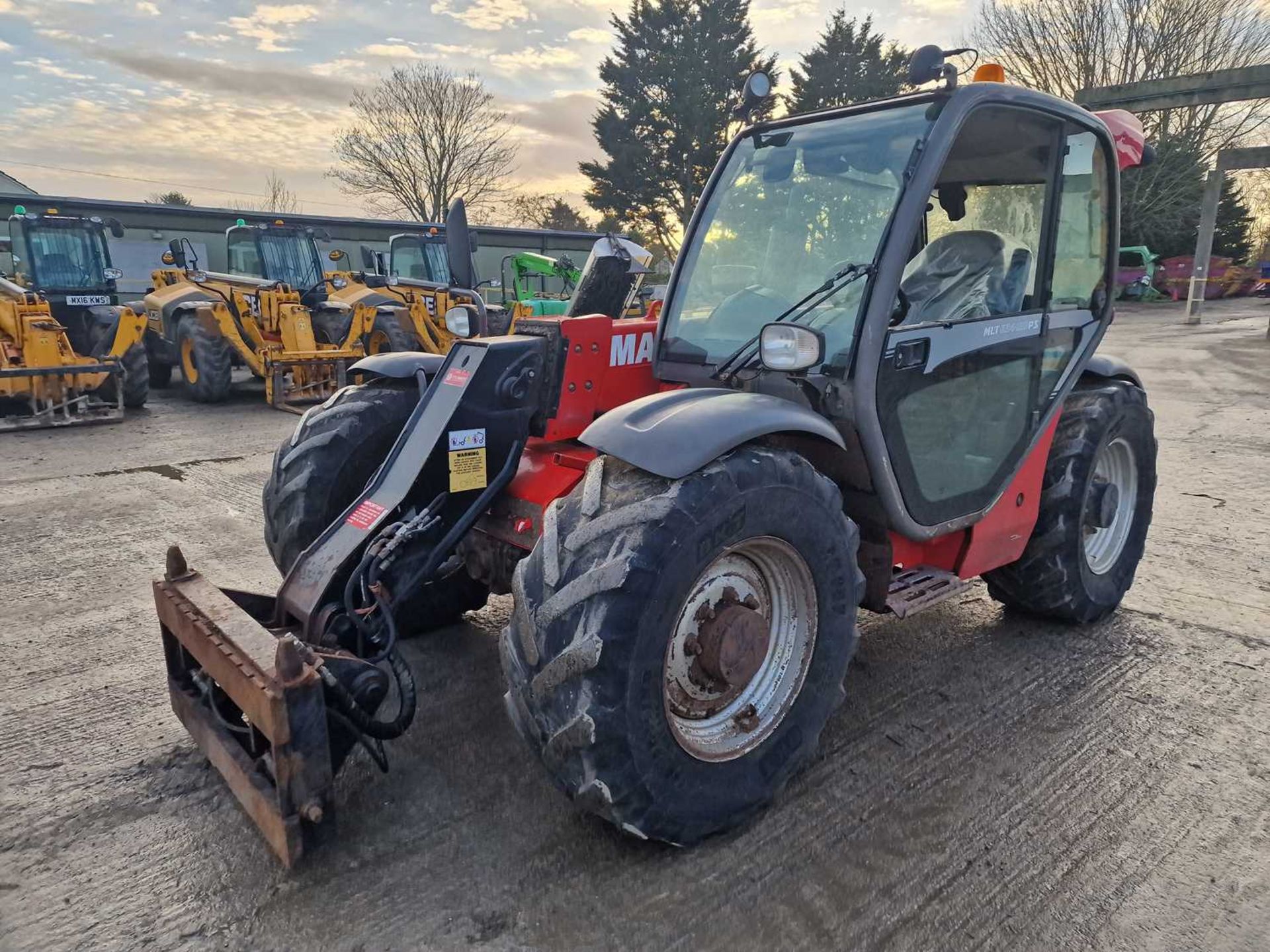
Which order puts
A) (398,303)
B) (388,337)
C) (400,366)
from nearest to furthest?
1. (400,366)
2. (388,337)
3. (398,303)

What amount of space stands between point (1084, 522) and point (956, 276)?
4.34 feet

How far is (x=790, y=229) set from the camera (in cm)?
320

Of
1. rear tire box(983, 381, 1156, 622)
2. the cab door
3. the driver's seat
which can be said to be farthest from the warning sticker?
rear tire box(983, 381, 1156, 622)

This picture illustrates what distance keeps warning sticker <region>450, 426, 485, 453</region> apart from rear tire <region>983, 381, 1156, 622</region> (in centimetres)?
244

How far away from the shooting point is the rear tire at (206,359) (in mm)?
11336

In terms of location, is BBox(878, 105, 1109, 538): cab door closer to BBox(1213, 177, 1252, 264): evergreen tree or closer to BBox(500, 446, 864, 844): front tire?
BBox(500, 446, 864, 844): front tire

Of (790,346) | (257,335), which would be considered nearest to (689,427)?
(790,346)

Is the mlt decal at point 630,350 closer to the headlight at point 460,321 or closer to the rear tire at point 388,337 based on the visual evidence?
the headlight at point 460,321

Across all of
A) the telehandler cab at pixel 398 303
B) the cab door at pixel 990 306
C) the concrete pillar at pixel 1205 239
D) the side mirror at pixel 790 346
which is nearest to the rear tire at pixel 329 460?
the side mirror at pixel 790 346

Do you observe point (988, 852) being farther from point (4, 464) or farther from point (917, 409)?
point (4, 464)

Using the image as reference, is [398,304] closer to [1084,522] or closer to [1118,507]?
[1118,507]

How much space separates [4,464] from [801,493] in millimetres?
7890

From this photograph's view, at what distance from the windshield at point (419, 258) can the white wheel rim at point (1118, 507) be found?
12.9 m

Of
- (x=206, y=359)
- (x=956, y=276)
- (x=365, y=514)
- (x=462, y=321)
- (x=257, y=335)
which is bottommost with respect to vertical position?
(x=206, y=359)
